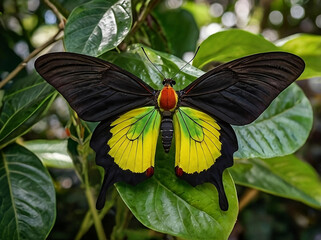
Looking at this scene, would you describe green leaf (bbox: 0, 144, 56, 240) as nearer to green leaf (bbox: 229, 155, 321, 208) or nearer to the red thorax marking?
the red thorax marking

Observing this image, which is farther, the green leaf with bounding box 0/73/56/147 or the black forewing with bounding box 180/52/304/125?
the green leaf with bounding box 0/73/56/147

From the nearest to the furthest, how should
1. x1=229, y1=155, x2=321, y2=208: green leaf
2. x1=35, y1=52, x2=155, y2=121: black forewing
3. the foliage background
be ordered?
A: x1=35, y1=52, x2=155, y2=121: black forewing
the foliage background
x1=229, y1=155, x2=321, y2=208: green leaf

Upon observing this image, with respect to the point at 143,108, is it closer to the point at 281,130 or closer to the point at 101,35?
the point at 101,35

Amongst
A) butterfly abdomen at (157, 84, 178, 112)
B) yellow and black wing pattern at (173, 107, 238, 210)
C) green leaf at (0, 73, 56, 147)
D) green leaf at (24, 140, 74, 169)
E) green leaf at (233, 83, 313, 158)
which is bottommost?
green leaf at (233, 83, 313, 158)

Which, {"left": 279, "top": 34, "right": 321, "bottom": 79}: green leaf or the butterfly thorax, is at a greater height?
the butterfly thorax

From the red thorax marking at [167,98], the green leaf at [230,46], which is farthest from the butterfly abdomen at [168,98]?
the green leaf at [230,46]

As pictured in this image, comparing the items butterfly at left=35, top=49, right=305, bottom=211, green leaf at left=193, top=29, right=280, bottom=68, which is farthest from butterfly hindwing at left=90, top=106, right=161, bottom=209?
green leaf at left=193, top=29, right=280, bottom=68

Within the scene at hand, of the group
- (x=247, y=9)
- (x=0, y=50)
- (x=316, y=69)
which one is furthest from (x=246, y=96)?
(x=247, y=9)

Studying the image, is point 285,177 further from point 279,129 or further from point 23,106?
point 23,106
